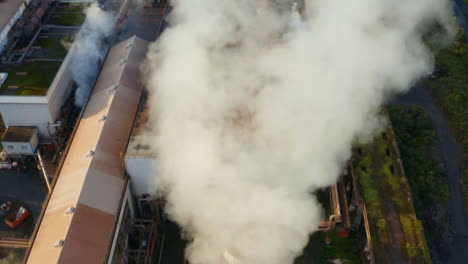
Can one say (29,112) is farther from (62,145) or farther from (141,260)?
(141,260)

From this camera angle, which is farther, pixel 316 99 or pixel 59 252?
pixel 316 99

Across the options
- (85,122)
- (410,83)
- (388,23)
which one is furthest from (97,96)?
(410,83)

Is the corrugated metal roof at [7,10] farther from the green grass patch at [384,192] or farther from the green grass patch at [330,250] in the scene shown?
the green grass patch at [384,192]

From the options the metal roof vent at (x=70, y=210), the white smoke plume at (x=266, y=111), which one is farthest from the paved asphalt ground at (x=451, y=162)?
the metal roof vent at (x=70, y=210)

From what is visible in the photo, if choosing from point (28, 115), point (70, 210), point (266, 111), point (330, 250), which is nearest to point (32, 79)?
point (28, 115)

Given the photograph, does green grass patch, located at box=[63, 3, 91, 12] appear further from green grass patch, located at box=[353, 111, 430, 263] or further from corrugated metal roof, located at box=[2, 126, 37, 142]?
green grass patch, located at box=[353, 111, 430, 263]

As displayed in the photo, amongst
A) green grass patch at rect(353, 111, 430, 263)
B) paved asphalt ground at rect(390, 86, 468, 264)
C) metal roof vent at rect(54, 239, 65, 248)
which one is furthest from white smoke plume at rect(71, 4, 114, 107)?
paved asphalt ground at rect(390, 86, 468, 264)
